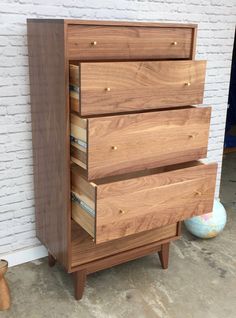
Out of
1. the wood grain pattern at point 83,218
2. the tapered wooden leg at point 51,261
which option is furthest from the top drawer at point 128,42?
the tapered wooden leg at point 51,261

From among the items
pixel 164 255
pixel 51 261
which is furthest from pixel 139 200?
pixel 51 261

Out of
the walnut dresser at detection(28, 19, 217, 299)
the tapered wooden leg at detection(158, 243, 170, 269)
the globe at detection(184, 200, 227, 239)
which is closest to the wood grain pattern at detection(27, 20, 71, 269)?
the walnut dresser at detection(28, 19, 217, 299)

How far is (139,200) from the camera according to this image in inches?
59.8

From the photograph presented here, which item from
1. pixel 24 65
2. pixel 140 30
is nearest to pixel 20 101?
pixel 24 65

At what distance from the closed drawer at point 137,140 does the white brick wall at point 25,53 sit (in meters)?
0.41

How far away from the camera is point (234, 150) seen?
3.87m

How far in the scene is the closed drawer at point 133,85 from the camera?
1353mm

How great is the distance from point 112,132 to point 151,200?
0.32 meters

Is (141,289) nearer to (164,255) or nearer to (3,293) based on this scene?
(164,255)

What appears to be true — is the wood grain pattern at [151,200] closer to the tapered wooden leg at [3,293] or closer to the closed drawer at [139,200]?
the closed drawer at [139,200]

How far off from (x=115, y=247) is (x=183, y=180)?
1.36 ft

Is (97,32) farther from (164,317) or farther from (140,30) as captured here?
(164,317)

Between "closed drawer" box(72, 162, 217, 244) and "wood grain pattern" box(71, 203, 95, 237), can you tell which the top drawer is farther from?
"wood grain pattern" box(71, 203, 95, 237)

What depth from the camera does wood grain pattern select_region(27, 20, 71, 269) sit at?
1447 millimetres
